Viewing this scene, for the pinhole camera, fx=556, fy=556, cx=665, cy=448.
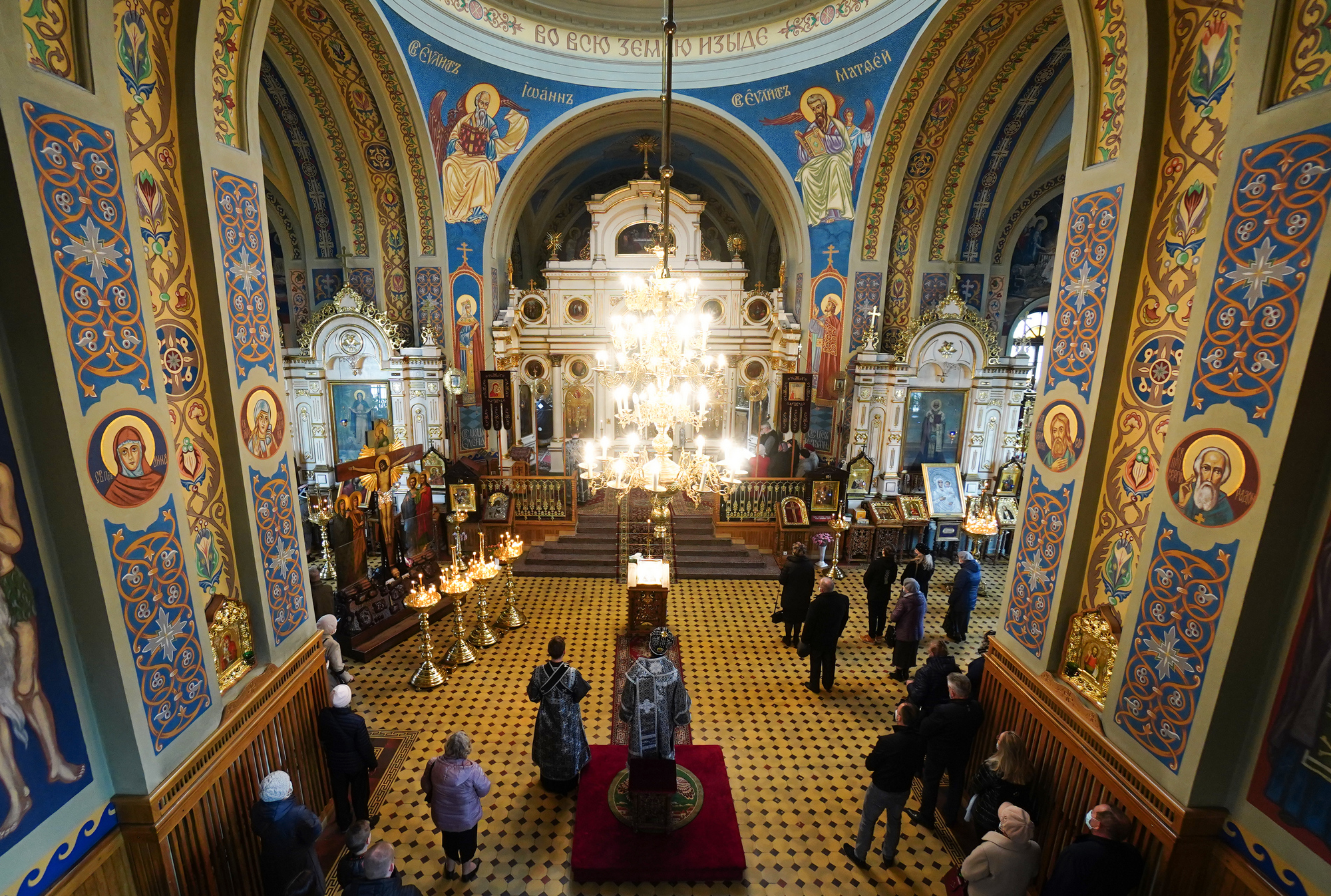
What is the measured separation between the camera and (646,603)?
7.28 meters

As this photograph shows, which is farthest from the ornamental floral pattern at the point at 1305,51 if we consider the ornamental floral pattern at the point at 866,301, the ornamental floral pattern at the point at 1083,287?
the ornamental floral pattern at the point at 866,301

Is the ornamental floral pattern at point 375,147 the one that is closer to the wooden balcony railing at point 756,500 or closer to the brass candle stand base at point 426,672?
the brass candle stand base at point 426,672

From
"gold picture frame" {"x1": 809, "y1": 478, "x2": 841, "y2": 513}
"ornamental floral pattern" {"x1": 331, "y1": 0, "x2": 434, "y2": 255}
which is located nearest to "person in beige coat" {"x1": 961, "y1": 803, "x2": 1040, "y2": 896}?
"gold picture frame" {"x1": 809, "y1": 478, "x2": 841, "y2": 513}

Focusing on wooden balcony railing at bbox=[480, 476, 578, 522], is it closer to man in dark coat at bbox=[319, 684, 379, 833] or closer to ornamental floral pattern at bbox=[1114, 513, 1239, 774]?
man in dark coat at bbox=[319, 684, 379, 833]

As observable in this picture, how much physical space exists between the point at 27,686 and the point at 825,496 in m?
9.75

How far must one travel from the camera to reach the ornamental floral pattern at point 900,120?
8.75 meters

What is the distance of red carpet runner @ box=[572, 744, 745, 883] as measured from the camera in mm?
4062

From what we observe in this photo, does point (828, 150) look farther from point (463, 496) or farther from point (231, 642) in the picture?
point (231, 642)

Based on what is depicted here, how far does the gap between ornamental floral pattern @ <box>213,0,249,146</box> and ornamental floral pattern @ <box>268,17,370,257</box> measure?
7.29 m

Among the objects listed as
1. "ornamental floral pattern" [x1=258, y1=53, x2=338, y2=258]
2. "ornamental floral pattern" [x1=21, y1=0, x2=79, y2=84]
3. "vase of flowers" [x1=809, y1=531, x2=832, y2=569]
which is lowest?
"vase of flowers" [x1=809, y1=531, x2=832, y2=569]

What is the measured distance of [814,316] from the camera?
1170 cm

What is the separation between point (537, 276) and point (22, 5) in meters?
16.3

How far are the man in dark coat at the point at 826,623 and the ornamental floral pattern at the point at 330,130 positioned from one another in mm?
10759

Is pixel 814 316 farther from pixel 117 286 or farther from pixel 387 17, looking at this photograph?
pixel 117 286
